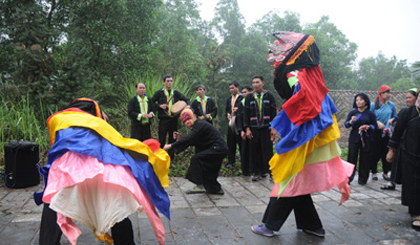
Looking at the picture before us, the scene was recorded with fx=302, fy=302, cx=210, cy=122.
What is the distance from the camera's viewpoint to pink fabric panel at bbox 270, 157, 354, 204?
3.22 meters

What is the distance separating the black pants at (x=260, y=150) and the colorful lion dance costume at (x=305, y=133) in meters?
2.92

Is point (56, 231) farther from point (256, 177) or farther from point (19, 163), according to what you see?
point (256, 177)

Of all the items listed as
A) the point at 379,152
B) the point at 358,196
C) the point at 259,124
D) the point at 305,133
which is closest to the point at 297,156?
the point at 305,133

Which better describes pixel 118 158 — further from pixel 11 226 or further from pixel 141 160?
pixel 11 226

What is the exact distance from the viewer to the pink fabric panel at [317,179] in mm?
3217

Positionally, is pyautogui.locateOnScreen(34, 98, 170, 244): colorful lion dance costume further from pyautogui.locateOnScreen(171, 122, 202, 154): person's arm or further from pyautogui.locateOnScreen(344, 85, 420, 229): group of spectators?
pyautogui.locateOnScreen(344, 85, 420, 229): group of spectators

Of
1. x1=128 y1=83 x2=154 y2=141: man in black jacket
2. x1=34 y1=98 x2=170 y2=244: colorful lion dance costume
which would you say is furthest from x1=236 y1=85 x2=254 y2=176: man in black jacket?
x1=34 y1=98 x2=170 y2=244: colorful lion dance costume

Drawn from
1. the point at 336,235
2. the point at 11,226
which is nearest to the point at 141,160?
the point at 11,226

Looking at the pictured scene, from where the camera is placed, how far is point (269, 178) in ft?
21.2

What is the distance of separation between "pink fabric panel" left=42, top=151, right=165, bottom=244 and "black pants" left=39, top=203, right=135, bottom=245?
0.28m

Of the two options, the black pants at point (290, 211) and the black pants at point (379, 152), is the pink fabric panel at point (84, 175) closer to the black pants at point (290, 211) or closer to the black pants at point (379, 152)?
the black pants at point (290, 211)

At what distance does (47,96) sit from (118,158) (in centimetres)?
650

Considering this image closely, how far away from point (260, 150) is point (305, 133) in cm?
331

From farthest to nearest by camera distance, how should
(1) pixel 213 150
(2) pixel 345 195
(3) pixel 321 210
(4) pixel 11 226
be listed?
(1) pixel 213 150
(3) pixel 321 210
(4) pixel 11 226
(2) pixel 345 195
